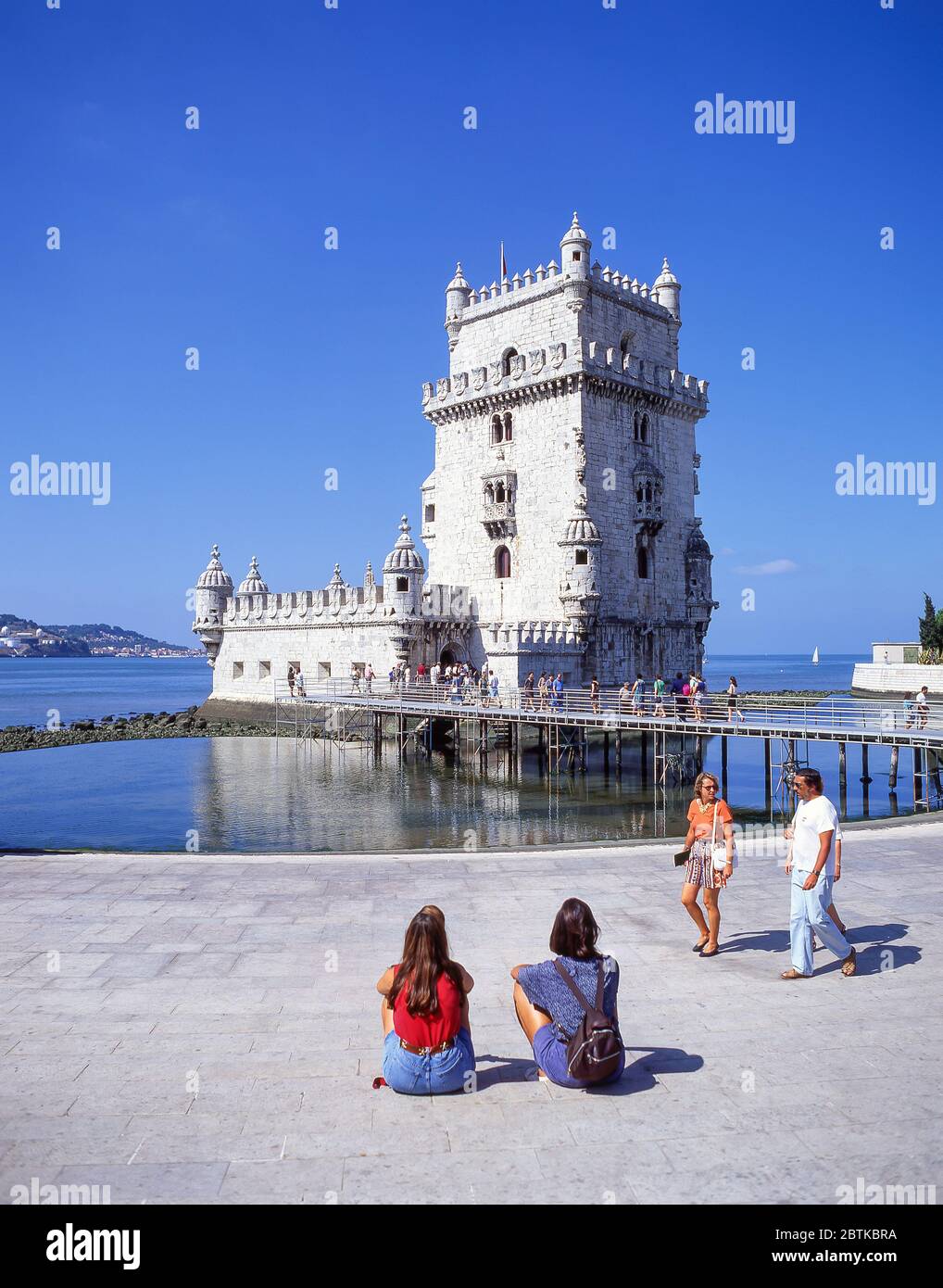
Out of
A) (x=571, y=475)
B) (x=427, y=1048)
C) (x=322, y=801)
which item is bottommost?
(x=322, y=801)

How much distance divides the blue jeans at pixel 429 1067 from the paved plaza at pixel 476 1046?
10 cm

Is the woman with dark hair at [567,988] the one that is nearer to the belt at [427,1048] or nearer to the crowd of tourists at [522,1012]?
the crowd of tourists at [522,1012]

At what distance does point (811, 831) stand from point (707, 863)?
105 cm

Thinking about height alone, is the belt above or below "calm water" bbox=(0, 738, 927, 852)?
above

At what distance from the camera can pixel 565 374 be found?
37781mm

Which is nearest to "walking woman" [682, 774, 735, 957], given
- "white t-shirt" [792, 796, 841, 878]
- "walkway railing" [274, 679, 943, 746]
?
"white t-shirt" [792, 796, 841, 878]

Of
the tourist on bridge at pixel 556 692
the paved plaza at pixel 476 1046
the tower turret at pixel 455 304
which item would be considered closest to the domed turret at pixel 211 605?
the tower turret at pixel 455 304

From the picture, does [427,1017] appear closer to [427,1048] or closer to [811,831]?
[427,1048]

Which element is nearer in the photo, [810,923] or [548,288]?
[810,923]

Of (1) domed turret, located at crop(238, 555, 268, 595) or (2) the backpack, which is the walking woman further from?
(1) domed turret, located at crop(238, 555, 268, 595)

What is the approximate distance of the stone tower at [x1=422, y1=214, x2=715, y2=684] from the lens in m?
38.0

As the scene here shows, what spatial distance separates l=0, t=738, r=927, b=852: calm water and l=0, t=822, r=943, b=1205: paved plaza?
27.5ft

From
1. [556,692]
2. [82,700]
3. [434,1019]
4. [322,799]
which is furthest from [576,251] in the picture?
[82,700]

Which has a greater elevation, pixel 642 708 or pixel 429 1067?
pixel 642 708
